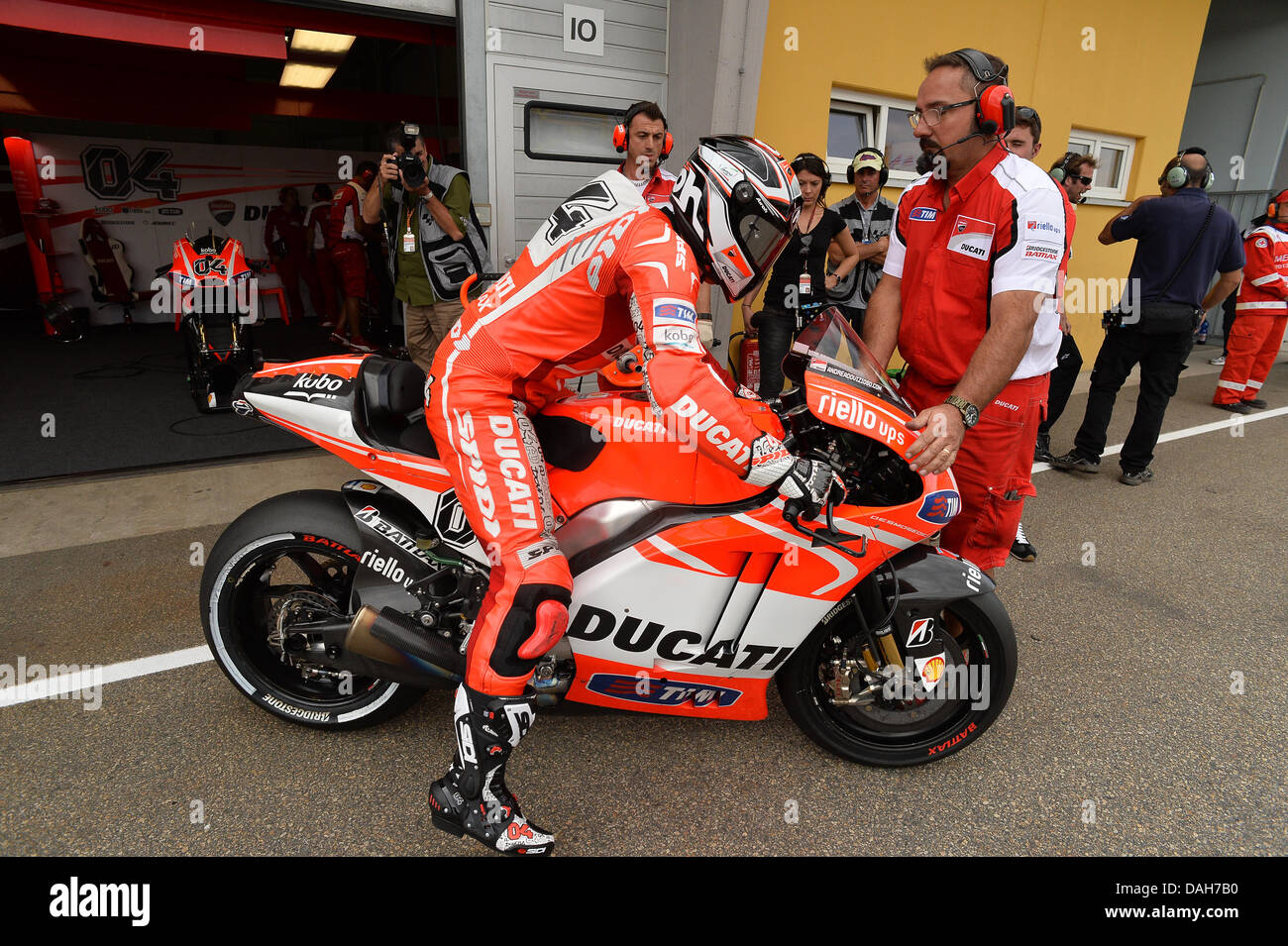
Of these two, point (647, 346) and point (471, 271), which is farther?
point (471, 271)

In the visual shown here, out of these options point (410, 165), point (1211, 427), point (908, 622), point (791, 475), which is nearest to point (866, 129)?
point (1211, 427)

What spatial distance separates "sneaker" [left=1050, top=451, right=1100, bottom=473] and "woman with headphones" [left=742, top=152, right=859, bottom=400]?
7.77ft

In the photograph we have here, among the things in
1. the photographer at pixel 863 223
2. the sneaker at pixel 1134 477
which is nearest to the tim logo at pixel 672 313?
the photographer at pixel 863 223

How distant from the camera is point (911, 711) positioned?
2.63 metres

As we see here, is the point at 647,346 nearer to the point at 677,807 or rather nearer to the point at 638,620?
the point at 638,620

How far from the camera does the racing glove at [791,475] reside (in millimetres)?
1876

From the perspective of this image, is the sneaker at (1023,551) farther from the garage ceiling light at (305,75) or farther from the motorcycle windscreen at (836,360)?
the garage ceiling light at (305,75)

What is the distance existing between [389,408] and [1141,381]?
233 inches

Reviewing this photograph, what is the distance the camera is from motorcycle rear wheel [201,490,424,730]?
249 cm

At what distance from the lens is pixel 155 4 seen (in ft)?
17.4
